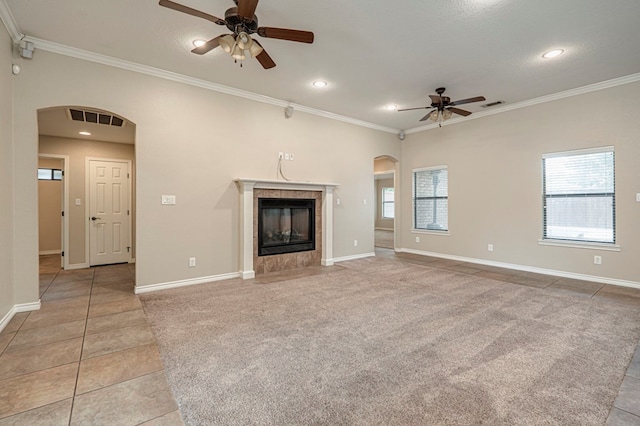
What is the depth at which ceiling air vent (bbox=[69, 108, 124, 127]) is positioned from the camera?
4.34m

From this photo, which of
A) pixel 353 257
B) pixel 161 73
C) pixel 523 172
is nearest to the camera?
pixel 161 73

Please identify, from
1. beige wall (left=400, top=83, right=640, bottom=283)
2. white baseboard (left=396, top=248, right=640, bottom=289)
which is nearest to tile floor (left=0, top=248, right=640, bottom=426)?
white baseboard (left=396, top=248, right=640, bottom=289)

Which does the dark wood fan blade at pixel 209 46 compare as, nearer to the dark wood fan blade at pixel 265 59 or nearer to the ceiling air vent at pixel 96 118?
the dark wood fan blade at pixel 265 59

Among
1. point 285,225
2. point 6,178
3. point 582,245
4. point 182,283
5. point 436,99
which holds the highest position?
point 436,99

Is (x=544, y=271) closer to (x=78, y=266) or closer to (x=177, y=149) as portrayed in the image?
(x=177, y=149)

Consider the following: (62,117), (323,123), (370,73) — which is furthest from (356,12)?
(62,117)

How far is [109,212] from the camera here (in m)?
6.01

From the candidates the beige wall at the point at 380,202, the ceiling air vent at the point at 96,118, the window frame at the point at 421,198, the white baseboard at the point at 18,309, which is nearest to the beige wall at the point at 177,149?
the white baseboard at the point at 18,309

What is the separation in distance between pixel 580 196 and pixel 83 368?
6.60 meters

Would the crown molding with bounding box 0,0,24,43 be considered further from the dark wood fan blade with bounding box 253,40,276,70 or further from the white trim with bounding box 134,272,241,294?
the white trim with bounding box 134,272,241,294

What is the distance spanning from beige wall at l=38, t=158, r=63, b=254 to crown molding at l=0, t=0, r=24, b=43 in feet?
15.8

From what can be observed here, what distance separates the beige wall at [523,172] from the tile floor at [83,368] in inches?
228

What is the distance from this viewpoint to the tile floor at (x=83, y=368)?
163 cm

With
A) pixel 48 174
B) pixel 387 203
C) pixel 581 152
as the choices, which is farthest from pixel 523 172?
pixel 48 174
